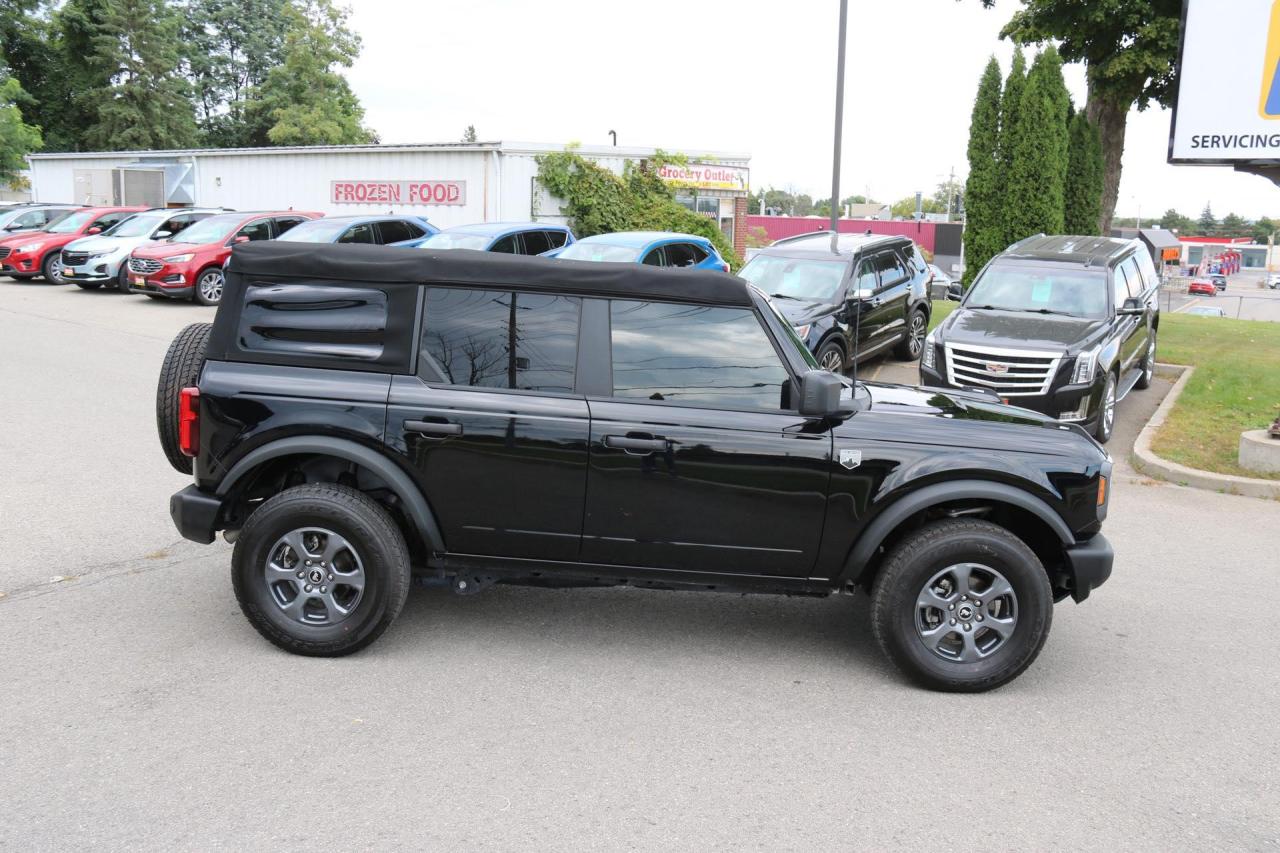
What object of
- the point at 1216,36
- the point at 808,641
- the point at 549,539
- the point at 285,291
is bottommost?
the point at 808,641

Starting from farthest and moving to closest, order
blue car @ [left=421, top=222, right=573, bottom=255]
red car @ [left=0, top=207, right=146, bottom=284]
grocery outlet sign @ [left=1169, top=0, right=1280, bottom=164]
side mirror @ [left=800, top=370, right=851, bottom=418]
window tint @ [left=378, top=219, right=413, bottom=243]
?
red car @ [left=0, top=207, right=146, bottom=284], window tint @ [left=378, top=219, right=413, bottom=243], blue car @ [left=421, top=222, right=573, bottom=255], grocery outlet sign @ [left=1169, top=0, right=1280, bottom=164], side mirror @ [left=800, top=370, right=851, bottom=418]

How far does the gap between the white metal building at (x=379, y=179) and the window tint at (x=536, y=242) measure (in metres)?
7.60

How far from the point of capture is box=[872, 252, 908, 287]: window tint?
1400cm

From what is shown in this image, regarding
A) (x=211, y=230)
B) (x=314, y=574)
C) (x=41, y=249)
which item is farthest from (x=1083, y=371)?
(x=41, y=249)

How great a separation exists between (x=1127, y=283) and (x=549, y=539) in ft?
31.2

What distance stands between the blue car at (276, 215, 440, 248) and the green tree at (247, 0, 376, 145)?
1606 inches

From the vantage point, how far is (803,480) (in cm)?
485

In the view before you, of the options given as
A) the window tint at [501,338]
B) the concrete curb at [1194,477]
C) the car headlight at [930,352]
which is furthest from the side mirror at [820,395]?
the car headlight at [930,352]

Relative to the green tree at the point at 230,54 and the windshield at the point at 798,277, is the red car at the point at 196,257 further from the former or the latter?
the green tree at the point at 230,54

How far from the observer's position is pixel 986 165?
19.8 m

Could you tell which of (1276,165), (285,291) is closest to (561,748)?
(285,291)

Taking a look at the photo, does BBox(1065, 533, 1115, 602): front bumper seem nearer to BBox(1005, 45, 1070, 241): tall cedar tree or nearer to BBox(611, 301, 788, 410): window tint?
BBox(611, 301, 788, 410): window tint

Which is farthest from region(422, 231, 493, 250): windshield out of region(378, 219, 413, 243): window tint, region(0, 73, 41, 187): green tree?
region(0, 73, 41, 187): green tree

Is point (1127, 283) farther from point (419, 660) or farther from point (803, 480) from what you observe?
point (419, 660)
